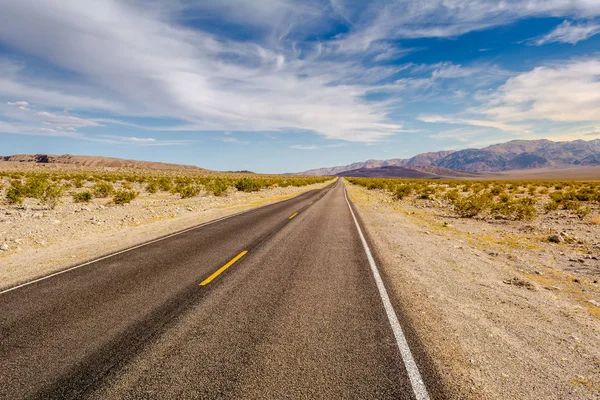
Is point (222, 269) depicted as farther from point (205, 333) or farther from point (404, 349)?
point (404, 349)

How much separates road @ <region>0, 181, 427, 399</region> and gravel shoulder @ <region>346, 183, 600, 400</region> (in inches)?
25.6

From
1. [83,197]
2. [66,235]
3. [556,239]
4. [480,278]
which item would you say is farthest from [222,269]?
[83,197]

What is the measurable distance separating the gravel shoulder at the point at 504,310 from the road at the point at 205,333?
0.65m

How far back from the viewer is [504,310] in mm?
4863

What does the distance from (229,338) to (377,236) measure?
26.3 ft

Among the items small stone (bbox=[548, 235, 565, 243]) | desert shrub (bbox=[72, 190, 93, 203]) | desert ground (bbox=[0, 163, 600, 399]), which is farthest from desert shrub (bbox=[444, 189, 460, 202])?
desert shrub (bbox=[72, 190, 93, 203])

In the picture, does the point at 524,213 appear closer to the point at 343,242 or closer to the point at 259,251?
the point at 343,242

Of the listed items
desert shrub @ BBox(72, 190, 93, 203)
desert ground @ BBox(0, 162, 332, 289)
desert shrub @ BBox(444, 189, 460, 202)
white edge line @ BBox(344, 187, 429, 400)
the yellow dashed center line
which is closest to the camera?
white edge line @ BBox(344, 187, 429, 400)

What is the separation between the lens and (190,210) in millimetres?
19562

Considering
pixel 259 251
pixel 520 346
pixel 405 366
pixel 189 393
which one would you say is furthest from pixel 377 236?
pixel 189 393

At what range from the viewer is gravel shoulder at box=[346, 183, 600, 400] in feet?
10.4

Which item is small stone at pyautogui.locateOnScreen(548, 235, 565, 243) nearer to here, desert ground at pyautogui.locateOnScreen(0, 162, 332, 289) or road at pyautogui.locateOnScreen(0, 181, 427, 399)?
road at pyautogui.locateOnScreen(0, 181, 427, 399)

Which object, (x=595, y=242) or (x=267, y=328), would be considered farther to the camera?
(x=595, y=242)

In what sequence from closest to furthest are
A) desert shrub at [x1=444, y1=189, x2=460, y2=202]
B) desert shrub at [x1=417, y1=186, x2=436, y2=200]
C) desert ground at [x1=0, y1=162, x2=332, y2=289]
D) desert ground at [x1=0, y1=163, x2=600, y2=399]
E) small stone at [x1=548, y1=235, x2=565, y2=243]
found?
1. desert ground at [x1=0, y1=163, x2=600, y2=399]
2. desert ground at [x1=0, y1=162, x2=332, y2=289]
3. small stone at [x1=548, y1=235, x2=565, y2=243]
4. desert shrub at [x1=444, y1=189, x2=460, y2=202]
5. desert shrub at [x1=417, y1=186, x2=436, y2=200]
